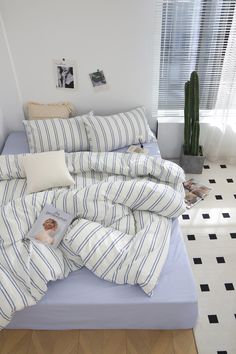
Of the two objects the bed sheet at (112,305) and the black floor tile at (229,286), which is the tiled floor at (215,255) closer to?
the black floor tile at (229,286)

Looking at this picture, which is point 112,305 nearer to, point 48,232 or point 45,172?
point 48,232

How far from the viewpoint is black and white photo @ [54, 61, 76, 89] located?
2.62 metres

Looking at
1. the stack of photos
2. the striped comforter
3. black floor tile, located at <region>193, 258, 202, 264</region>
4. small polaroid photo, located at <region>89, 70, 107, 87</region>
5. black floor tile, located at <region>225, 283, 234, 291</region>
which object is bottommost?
black floor tile, located at <region>225, 283, 234, 291</region>

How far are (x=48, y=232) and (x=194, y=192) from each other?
139 centimetres

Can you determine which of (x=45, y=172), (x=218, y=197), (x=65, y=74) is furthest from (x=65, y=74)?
(x=218, y=197)

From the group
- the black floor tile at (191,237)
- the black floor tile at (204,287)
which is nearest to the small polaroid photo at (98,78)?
the black floor tile at (191,237)

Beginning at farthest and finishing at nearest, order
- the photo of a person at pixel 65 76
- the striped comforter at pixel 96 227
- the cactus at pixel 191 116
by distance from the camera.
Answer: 1. the photo of a person at pixel 65 76
2. the cactus at pixel 191 116
3. the striped comforter at pixel 96 227

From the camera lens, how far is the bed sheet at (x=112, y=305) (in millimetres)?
1697

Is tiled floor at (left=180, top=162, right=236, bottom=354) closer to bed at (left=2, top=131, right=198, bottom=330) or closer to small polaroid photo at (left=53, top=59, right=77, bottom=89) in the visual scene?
bed at (left=2, top=131, right=198, bottom=330)

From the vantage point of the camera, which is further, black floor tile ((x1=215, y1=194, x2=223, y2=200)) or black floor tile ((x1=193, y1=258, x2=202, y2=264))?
black floor tile ((x1=215, y1=194, x2=223, y2=200))

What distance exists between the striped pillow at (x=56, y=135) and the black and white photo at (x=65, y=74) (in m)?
0.31

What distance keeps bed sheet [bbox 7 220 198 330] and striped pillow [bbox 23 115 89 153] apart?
1.13m

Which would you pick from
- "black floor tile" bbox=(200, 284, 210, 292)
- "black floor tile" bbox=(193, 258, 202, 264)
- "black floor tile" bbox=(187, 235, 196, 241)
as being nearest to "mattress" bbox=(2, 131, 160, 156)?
"black floor tile" bbox=(187, 235, 196, 241)

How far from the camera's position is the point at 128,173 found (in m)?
2.29
